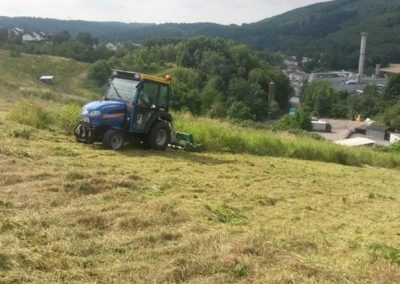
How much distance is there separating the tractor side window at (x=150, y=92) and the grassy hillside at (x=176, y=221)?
137 centimetres

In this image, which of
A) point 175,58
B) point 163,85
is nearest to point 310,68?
point 175,58

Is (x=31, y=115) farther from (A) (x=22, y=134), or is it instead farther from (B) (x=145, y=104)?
(B) (x=145, y=104)

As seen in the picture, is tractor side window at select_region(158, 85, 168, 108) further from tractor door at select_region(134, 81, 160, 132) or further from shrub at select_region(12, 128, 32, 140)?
shrub at select_region(12, 128, 32, 140)

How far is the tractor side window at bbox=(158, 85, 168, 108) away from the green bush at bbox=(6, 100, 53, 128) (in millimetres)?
3706

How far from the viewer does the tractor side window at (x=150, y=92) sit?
542 inches

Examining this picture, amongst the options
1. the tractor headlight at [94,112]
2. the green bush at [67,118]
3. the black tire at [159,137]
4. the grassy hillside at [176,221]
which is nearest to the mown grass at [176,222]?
the grassy hillside at [176,221]

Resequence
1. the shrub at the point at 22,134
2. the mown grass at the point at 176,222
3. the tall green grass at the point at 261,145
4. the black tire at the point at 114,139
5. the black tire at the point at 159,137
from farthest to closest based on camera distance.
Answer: the tall green grass at the point at 261,145, the black tire at the point at 159,137, the black tire at the point at 114,139, the shrub at the point at 22,134, the mown grass at the point at 176,222

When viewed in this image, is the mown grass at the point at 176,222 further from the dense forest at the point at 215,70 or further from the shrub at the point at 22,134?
the dense forest at the point at 215,70

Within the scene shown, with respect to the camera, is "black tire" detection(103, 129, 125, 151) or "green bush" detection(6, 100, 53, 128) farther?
"green bush" detection(6, 100, 53, 128)

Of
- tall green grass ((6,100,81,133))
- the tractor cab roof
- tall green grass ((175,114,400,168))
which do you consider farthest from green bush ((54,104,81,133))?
tall green grass ((175,114,400,168))

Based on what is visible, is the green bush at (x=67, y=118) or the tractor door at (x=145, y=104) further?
the green bush at (x=67, y=118)

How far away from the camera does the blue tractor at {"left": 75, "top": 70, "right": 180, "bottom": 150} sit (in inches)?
525

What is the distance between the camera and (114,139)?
13.4 metres

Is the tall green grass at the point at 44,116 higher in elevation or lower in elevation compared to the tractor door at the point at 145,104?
lower
